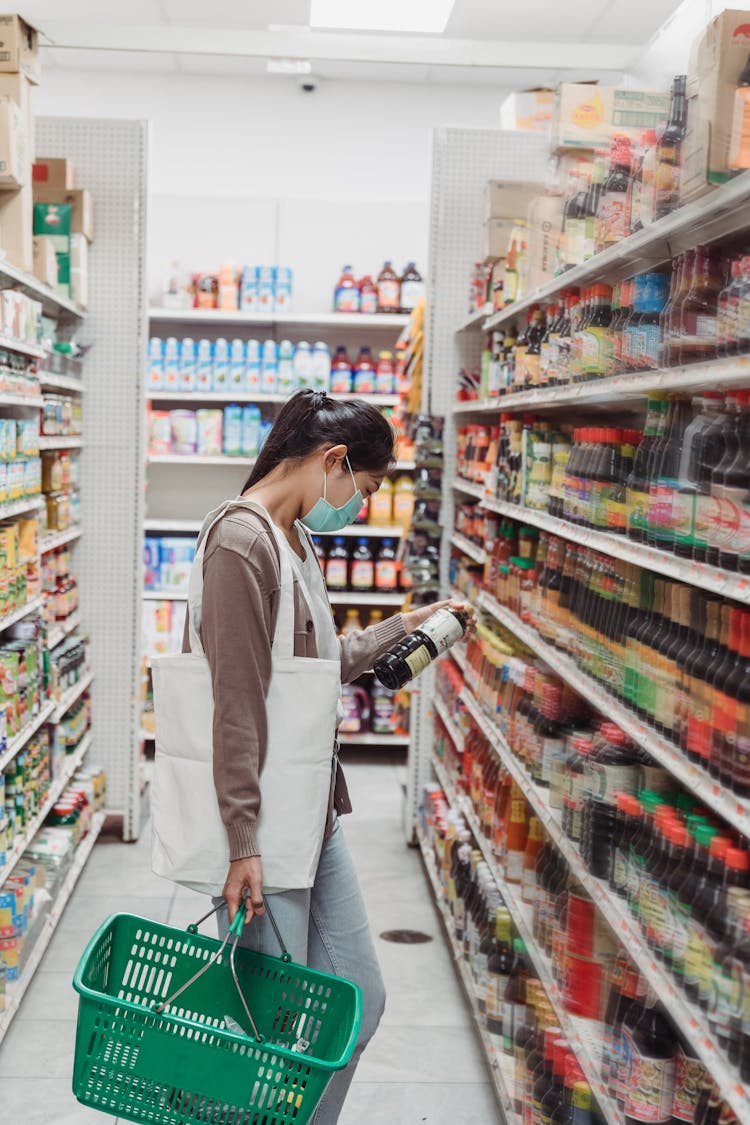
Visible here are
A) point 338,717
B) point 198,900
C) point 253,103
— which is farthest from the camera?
point 253,103

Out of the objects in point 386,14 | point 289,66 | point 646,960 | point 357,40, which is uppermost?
point 386,14

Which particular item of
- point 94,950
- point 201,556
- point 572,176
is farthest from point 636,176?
point 94,950

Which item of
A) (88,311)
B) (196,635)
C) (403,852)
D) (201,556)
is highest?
(88,311)

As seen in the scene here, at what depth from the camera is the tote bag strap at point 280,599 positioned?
87.4 inches

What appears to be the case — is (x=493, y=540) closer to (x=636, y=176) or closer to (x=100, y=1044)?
(x=636, y=176)

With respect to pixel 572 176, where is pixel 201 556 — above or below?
below

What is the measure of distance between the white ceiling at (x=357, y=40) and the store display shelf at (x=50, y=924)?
320 cm

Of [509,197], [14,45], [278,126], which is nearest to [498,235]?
[509,197]

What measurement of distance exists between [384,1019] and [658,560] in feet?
7.89

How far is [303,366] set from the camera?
23.2 ft

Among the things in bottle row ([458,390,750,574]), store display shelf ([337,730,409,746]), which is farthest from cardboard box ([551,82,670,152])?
store display shelf ([337,730,409,746])

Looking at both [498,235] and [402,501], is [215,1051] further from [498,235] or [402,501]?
[402,501]

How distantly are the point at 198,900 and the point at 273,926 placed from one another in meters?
2.73

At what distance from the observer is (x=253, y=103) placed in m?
8.45
